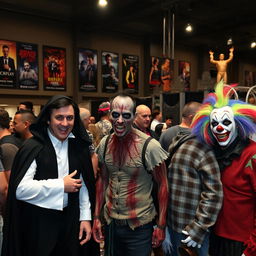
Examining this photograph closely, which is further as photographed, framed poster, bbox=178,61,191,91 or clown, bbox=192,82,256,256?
framed poster, bbox=178,61,191,91

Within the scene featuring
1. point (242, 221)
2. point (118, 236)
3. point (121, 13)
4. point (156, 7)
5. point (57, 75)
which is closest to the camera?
point (242, 221)

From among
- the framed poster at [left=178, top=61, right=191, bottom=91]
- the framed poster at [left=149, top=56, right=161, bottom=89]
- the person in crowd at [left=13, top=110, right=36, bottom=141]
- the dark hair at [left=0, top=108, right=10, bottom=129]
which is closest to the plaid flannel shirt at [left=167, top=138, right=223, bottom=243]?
the dark hair at [left=0, top=108, right=10, bottom=129]

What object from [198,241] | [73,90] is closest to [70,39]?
[73,90]

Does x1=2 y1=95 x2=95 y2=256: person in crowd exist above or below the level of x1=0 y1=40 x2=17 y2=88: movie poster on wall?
below

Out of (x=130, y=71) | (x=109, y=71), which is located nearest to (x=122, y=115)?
(x=109, y=71)

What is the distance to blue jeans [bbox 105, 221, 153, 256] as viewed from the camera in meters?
1.92

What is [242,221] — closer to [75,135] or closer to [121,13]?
[75,135]

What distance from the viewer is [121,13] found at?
33.2ft

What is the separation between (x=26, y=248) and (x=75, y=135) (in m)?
0.78

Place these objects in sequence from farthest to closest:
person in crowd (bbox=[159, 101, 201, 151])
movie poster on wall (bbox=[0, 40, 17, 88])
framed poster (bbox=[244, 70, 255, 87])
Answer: framed poster (bbox=[244, 70, 255, 87]) < movie poster on wall (bbox=[0, 40, 17, 88]) < person in crowd (bbox=[159, 101, 201, 151])

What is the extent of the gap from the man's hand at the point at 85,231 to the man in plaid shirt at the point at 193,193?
537 mm

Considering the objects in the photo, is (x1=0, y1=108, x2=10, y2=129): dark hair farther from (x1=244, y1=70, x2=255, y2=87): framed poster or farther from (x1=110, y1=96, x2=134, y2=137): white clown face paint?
(x1=244, y1=70, x2=255, y2=87): framed poster

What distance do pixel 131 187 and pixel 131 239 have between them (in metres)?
0.34

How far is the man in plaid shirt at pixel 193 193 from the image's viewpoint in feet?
5.41
